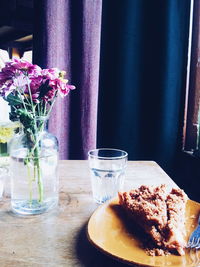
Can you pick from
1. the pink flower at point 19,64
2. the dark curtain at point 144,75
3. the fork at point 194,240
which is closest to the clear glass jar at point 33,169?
the pink flower at point 19,64

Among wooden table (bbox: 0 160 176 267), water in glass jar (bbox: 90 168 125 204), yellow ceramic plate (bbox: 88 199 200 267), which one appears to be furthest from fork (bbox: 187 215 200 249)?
water in glass jar (bbox: 90 168 125 204)

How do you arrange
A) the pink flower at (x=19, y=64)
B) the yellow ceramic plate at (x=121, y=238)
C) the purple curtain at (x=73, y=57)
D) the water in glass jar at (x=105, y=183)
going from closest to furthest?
the yellow ceramic plate at (x=121, y=238) < the pink flower at (x=19, y=64) < the water in glass jar at (x=105, y=183) < the purple curtain at (x=73, y=57)

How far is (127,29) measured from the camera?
5.25 ft

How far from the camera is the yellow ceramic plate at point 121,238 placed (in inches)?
18.7

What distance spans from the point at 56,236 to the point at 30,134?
0.23 metres

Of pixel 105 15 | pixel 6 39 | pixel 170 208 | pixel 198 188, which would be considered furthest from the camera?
pixel 6 39

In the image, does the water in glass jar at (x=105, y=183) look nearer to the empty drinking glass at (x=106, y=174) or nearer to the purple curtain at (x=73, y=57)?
the empty drinking glass at (x=106, y=174)

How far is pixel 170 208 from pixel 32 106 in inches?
14.6

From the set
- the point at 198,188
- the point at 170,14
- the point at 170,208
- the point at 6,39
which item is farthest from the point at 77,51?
the point at 6,39

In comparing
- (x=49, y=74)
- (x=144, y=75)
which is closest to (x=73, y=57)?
(x=144, y=75)

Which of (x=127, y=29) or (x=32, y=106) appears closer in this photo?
(x=32, y=106)

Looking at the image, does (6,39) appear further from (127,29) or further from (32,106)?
(32,106)

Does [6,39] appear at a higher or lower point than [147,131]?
higher

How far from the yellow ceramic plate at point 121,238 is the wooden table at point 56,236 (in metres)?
0.02
